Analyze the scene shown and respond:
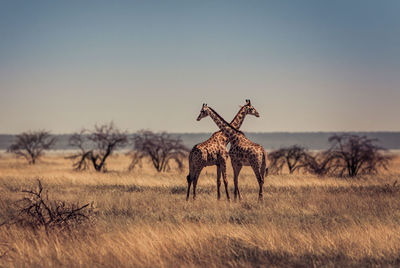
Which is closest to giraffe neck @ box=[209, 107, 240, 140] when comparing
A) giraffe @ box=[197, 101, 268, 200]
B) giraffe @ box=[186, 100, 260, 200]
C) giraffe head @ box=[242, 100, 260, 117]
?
giraffe @ box=[197, 101, 268, 200]

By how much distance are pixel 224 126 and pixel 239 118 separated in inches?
24.8

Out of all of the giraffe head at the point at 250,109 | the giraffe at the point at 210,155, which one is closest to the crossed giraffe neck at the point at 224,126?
the giraffe at the point at 210,155

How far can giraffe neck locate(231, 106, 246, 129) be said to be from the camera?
14.4 meters

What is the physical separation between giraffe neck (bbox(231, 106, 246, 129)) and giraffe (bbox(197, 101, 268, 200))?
32cm

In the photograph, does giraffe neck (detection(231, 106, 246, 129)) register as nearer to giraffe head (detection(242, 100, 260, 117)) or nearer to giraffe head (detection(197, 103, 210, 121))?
giraffe head (detection(242, 100, 260, 117))

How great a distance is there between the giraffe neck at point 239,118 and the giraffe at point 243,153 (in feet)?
1.04

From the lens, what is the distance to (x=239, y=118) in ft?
47.6

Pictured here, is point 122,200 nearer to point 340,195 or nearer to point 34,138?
point 340,195

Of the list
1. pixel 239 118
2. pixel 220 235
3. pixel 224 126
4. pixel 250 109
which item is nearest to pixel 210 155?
pixel 224 126

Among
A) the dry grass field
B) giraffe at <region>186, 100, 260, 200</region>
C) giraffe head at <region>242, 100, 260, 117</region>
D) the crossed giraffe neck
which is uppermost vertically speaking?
giraffe head at <region>242, 100, 260, 117</region>

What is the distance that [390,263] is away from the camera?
7457 millimetres

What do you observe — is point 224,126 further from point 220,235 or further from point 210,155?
point 220,235

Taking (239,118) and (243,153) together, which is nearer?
(243,153)

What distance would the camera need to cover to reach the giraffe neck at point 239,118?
47.3 feet
